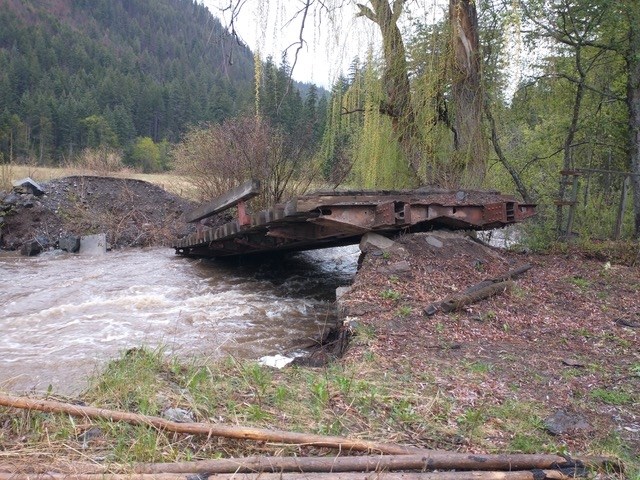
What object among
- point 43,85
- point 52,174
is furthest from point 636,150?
point 43,85

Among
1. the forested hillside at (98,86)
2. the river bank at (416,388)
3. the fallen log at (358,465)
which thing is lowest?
the river bank at (416,388)

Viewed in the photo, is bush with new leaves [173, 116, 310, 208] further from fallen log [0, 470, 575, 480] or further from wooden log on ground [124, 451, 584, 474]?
fallen log [0, 470, 575, 480]

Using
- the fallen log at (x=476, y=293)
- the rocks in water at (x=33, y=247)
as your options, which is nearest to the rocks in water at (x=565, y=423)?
the fallen log at (x=476, y=293)

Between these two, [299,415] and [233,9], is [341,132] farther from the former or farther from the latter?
[299,415]

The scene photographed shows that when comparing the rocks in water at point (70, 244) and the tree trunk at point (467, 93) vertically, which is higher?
the tree trunk at point (467, 93)

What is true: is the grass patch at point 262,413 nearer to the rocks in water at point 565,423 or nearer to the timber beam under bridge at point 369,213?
the rocks in water at point 565,423

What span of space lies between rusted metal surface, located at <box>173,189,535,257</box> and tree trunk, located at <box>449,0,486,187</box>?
97 centimetres

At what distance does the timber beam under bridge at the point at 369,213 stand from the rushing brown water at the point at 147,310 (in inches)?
46.5

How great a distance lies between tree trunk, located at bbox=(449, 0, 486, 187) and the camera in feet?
26.1

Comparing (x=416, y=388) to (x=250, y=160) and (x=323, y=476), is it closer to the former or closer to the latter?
(x=323, y=476)

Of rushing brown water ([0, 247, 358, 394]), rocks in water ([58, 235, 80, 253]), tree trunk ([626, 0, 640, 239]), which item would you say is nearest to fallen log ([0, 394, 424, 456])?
rushing brown water ([0, 247, 358, 394])

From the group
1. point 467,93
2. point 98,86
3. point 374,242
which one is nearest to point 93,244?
point 374,242

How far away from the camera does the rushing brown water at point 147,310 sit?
541cm

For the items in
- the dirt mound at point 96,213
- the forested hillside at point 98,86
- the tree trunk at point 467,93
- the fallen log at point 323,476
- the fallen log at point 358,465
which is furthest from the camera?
the forested hillside at point 98,86
